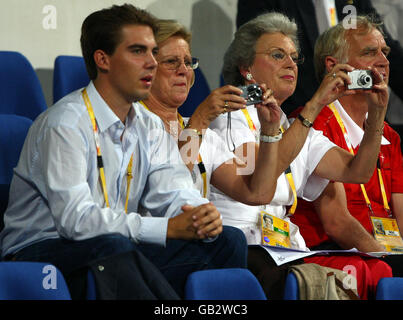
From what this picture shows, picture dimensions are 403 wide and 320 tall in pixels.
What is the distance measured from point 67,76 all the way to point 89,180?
995mm

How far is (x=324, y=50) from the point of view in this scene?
9.61 ft

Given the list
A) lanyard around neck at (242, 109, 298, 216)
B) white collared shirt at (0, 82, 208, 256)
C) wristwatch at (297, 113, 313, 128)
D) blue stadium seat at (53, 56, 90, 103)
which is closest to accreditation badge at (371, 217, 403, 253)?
lanyard around neck at (242, 109, 298, 216)

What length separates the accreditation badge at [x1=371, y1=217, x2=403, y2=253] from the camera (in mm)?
2668

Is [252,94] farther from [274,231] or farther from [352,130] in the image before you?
[352,130]

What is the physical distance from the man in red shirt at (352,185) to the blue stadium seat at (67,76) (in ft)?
3.08

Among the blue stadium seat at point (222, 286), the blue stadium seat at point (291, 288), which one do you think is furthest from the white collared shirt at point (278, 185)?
the blue stadium seat at point (222, 286)

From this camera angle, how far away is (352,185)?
279 centimetres

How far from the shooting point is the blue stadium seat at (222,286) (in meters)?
1.79

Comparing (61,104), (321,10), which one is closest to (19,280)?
(61,104)

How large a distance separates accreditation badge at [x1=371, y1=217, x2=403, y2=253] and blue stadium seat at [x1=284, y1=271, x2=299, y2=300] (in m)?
0.70

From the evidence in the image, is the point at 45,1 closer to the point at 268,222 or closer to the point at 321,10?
the point at 321,10

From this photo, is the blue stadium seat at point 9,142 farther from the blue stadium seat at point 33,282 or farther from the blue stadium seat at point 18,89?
the blue stadium seat at point 33,282

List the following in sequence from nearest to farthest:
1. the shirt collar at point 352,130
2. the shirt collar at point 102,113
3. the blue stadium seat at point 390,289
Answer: the shirt collar at point 102,113, the blue stadium seat at point 390,289, the shirt collar at point 352,130
